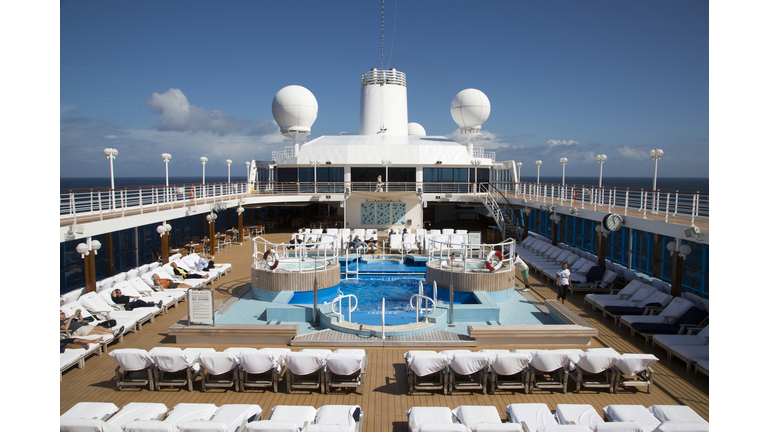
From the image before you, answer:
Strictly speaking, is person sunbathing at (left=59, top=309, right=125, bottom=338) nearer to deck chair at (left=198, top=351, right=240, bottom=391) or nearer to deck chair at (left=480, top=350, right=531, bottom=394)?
deck chair at (left=198, top=351, right=240, bottom=391)

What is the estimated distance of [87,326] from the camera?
654 cm

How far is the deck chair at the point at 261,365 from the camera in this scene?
5129 mm

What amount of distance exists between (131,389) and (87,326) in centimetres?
191

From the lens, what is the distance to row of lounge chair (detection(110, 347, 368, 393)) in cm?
508

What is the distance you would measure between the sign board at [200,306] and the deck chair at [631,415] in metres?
5.73

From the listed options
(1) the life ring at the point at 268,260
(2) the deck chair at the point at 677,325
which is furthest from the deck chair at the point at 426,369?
(1) the life ring at the point at 268,260

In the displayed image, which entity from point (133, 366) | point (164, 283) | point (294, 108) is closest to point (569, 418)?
point (133, 366)

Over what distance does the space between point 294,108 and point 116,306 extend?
1637cm

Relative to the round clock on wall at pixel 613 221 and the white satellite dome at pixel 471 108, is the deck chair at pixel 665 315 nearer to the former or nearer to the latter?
the round clock on wall at pixel 613 221

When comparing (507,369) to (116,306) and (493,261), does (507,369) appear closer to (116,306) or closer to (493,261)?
(493,261)

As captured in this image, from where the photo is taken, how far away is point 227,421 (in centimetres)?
409
